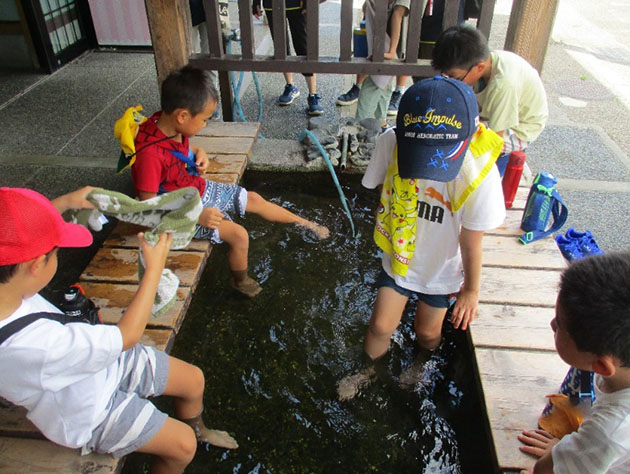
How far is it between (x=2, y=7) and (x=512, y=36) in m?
5.69

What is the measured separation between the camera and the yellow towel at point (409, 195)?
1959 millimetres

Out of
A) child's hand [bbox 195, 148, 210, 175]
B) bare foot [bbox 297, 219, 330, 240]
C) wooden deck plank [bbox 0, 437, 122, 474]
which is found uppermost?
child's hand [bbox 195, 148, 210, 175]

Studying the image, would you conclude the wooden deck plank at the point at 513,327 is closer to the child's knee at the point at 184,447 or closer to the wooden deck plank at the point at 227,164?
the child's knee at the point at 184,447

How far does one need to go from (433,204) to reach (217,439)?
4.75ft

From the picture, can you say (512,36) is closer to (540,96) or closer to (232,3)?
(540,96)

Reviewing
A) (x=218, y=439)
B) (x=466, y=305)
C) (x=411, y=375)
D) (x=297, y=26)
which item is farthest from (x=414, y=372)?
(x=297, y=26)

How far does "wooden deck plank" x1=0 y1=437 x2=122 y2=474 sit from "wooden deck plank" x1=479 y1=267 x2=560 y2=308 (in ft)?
6.50

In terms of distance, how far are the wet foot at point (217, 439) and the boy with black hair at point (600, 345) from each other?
1.42 m

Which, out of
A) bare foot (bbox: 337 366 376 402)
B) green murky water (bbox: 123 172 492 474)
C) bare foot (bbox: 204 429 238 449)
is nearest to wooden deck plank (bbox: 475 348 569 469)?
green murky water (bbox: 123 172 492 474)

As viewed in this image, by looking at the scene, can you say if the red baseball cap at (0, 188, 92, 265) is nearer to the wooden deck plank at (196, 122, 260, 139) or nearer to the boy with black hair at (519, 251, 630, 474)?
the boy with black hair at (519, 251, 630, 474)

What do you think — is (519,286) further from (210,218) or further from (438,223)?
(210,218)

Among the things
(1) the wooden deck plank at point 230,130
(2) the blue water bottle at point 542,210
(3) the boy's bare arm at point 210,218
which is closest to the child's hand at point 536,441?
(2) the blue water bottle at point 542,210

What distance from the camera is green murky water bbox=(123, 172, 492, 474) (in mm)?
2342

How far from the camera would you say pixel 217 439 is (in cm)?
231
